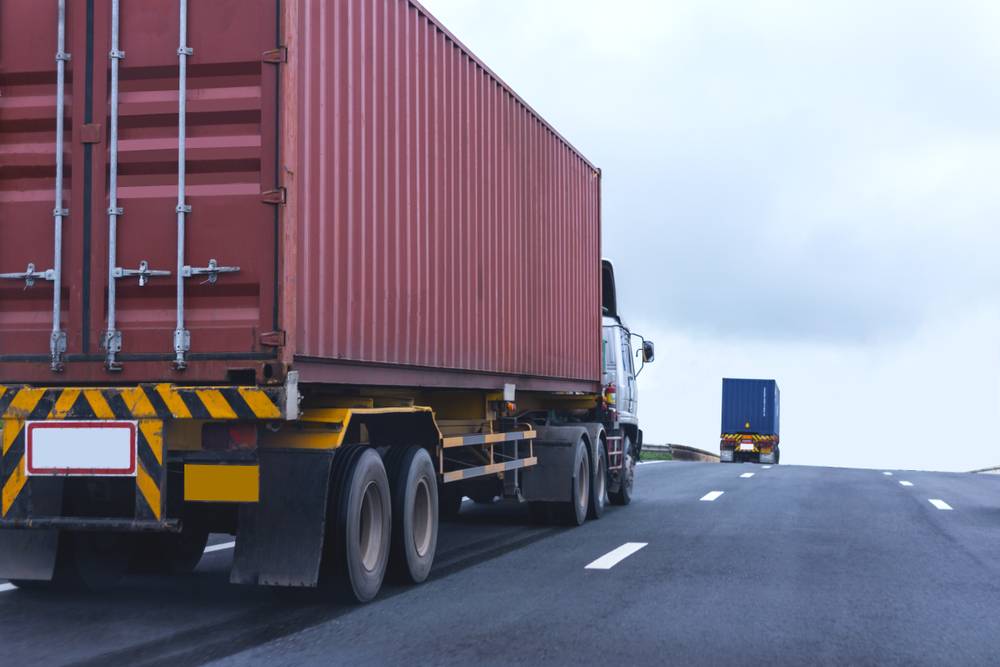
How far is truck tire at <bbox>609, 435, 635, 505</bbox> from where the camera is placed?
16156 millimetres

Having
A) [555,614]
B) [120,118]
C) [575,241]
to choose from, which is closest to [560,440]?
[575,241]

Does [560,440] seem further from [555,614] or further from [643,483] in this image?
[643,483]

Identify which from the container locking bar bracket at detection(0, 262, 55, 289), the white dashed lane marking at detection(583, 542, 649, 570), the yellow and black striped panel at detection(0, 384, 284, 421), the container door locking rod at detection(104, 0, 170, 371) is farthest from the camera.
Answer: the white dashed lane marking at detection(583, 542, 649, 570)

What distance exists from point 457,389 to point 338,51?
3781mm

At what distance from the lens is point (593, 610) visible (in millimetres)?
7227

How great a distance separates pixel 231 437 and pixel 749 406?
40658mm

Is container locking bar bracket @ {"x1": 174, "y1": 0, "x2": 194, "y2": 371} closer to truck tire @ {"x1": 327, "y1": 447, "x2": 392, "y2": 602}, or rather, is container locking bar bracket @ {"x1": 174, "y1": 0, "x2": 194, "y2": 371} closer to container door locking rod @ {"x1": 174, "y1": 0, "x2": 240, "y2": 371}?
container door locking rod @ {"x1": 174, "y1": 0, "x2": 240, "y2": 371}

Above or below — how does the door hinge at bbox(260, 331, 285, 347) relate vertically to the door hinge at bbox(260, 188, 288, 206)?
below

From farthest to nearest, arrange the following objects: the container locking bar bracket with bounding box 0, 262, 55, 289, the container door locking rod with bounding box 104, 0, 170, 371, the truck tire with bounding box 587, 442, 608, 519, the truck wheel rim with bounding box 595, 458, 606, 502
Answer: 1. the truck wheel rim with bounding box 595, 458, 606, 502
2. the truck tire with bounding box 587, 442, 608, 519
3. the container locking bar bracket with bounding box 0, 262, 55, 289
4. the container door locking rod with bounding box 104, 0, 170, 371

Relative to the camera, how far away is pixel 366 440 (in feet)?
26.7

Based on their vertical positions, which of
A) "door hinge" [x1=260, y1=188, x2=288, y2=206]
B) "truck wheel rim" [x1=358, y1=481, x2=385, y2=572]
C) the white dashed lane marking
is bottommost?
the white dashed lane marking

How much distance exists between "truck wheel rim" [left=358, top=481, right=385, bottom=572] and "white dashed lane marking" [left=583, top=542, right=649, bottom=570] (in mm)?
2122

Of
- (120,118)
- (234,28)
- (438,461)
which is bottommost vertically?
(438,461)

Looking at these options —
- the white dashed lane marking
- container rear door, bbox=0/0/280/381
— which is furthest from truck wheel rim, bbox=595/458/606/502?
container rear door, bbox=0/0/280/381
